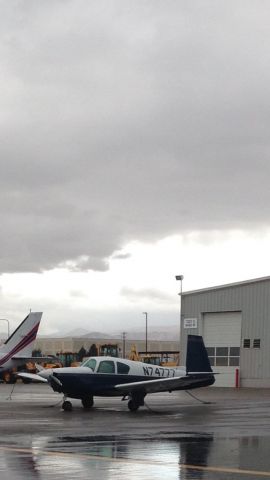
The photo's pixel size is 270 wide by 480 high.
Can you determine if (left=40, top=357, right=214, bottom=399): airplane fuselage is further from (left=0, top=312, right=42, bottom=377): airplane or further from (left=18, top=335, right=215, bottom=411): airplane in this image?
(left=0, top=312, right=42, bottom=377): airplane

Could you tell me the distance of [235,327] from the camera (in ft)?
177

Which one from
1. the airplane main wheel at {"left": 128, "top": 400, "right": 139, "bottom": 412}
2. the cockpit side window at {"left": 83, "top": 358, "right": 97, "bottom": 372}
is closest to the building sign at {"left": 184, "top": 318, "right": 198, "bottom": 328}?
the cockpit side window at {"left": 83, "top": 358, "right": 97, "bottom": 372}

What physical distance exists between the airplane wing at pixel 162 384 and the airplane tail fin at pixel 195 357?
1.76 ft

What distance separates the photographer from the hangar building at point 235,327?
51.6 meters

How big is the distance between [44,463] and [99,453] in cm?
174

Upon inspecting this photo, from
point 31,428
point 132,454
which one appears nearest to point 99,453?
point 132,454

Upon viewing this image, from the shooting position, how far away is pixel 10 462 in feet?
44.6

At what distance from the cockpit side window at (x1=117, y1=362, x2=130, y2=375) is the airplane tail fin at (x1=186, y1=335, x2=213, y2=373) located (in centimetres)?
225

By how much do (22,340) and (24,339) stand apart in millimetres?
197

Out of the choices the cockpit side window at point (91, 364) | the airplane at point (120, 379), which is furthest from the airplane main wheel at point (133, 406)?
the cockpit side window at point (91, 364)

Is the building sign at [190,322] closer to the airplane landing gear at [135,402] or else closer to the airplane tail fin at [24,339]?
the airplane tail fin at [24,339]

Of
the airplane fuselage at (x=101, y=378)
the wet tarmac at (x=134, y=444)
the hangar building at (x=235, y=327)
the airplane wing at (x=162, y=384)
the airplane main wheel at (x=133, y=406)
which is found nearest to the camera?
the wet tarmac at (x=134, y=444)

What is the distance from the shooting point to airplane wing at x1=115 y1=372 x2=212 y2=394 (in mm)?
27906

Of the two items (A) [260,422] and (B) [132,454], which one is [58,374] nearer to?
(A) [260,422]
